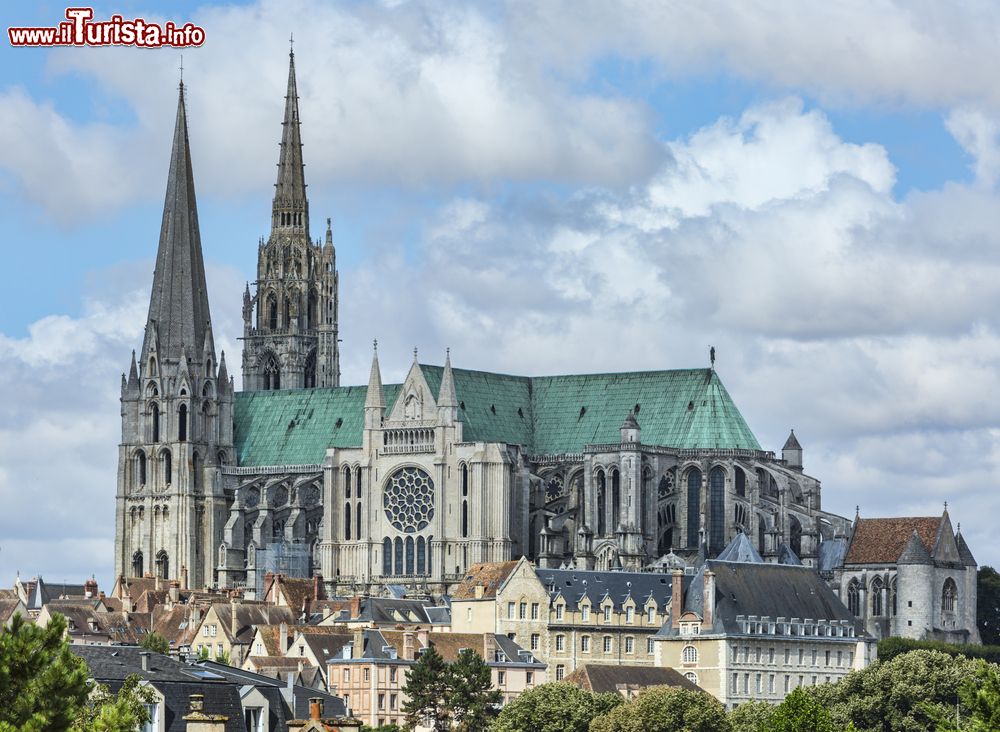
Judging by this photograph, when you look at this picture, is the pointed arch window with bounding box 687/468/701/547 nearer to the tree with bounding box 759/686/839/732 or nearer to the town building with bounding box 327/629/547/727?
the town building with bounding box 327/629/547/727

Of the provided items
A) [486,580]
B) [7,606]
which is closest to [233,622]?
[486,580]

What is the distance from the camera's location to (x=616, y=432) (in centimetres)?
17000

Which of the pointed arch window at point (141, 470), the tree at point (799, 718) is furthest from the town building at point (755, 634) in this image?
the pointed arch window at point (141, 470)

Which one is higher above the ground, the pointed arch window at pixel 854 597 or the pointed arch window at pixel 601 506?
the pointed arch window at pixel 601 506

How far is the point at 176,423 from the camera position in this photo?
605ft


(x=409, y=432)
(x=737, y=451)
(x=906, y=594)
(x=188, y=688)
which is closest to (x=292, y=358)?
(x=409, y=432)

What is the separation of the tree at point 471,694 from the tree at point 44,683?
67304 mm

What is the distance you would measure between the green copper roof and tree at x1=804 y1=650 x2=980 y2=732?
44438mm

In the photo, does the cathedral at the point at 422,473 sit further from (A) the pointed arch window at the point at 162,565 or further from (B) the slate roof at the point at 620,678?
(B) the slate roof at the point at 620,678

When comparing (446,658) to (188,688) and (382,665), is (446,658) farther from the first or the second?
(188,688)

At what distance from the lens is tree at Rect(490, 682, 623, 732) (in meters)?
115

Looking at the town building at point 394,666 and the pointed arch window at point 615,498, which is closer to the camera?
the town building at point 394,666

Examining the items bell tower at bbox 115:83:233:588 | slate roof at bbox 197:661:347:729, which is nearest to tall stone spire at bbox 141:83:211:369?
Result: bell tower at bbox 115:83:233:588

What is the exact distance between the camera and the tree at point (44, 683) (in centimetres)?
5075
